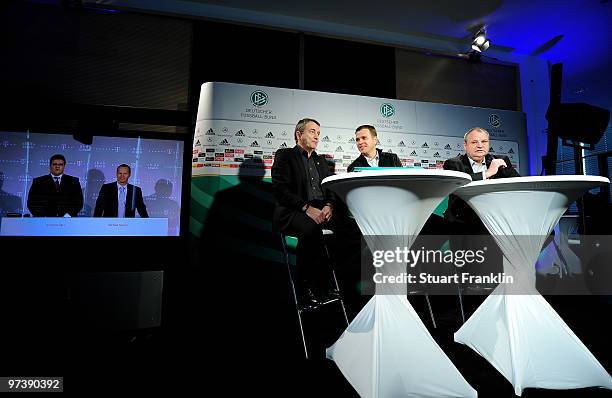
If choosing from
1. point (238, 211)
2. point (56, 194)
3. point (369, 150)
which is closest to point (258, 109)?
point (238, 211)

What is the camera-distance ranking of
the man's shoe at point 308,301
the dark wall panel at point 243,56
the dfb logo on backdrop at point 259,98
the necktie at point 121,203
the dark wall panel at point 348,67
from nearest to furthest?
the man's shoe at point 308,301 < the necktie at point 121,203 < the dfb logo on backdrop at point 259,98 < the dark wall panel at point 243,56 < the dark wall panel at point 348,67

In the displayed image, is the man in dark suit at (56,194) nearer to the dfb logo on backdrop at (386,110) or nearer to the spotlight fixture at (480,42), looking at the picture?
the dfb logo on backdrop at (386,110)

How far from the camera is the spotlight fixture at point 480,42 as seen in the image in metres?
4.70

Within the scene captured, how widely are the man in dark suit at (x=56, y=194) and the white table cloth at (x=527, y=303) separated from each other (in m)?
2.68

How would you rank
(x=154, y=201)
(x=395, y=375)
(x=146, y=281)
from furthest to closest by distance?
1. (x=154, y=201)
2. (x=146, y=281)
3. (x=395, y=375)

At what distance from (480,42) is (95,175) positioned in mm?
4961

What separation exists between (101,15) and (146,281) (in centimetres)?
327

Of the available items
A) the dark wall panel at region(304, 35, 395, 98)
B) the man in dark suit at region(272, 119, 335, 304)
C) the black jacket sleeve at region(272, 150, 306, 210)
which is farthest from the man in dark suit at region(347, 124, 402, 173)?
the dark wall panel at region(304, 35, 395, 98)

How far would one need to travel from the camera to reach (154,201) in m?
2.72

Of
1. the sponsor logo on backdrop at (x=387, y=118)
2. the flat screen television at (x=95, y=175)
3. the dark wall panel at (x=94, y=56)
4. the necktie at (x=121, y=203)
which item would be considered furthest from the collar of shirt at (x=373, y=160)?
the dark wall panel at (x=94, y=56)

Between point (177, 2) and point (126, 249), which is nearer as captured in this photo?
point (126, 249)

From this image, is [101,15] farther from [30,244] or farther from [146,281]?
[146,281]

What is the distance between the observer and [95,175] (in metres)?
2.65

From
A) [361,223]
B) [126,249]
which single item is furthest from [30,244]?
[361,223]
